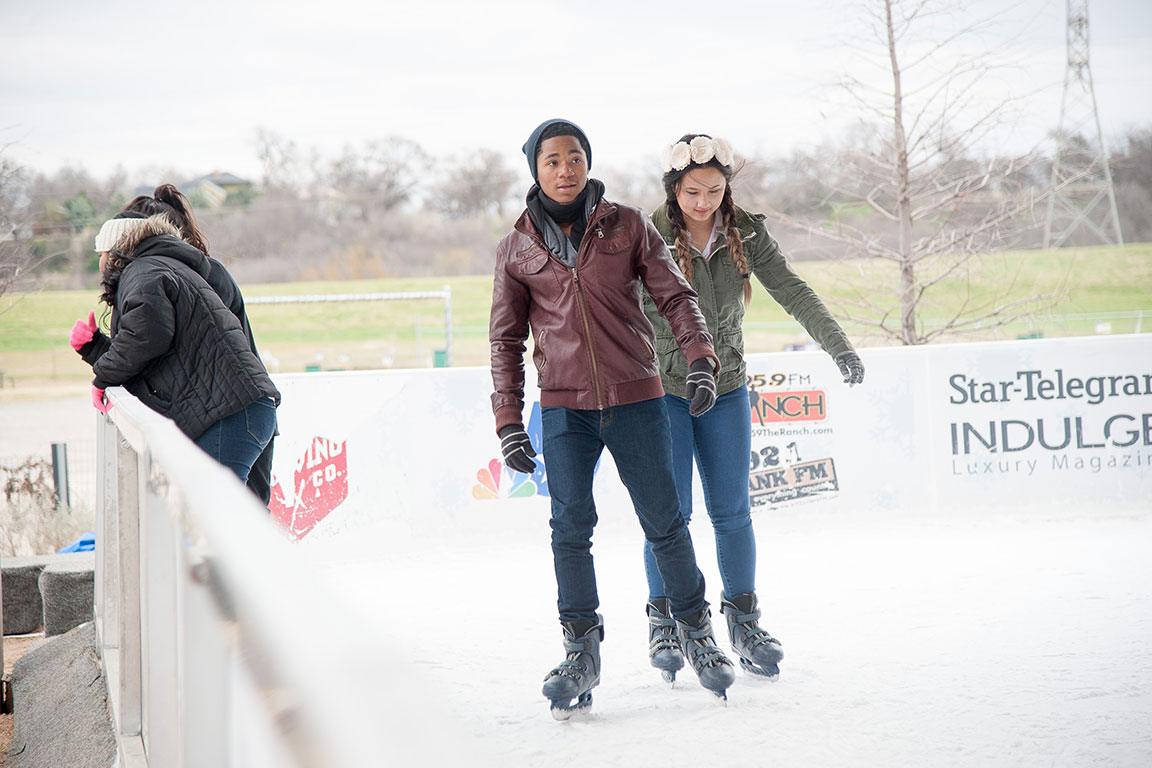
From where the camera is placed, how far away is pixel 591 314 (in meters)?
2.62

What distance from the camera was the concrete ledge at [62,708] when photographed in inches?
99.0

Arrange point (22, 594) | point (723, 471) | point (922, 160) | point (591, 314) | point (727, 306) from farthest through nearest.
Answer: point (922, 160) → point (22, 594) → point (727, 306) → point (723, 471) → point (591, 314)

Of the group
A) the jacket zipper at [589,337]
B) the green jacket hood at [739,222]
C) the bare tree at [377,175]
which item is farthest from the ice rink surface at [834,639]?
the bare tree at [377,175]

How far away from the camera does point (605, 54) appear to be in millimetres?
21828

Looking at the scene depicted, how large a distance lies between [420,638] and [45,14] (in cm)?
1889

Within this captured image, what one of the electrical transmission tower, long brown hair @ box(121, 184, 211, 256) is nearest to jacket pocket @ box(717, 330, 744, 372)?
long brown hair @ box(121, 184, 211, 256)

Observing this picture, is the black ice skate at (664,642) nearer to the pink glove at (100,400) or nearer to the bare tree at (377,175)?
the pink glove at (100,400)

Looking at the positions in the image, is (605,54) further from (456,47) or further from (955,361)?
(955,361)

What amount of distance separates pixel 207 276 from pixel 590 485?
1126 mm

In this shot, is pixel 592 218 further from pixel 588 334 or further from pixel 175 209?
pixel 175 209

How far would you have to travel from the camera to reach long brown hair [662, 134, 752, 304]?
306cm

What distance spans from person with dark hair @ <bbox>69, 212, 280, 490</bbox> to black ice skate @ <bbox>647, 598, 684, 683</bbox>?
3.49 feet

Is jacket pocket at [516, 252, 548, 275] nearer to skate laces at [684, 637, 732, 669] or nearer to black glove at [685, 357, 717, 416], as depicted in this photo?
black glove at [685, 357, 717, 416]

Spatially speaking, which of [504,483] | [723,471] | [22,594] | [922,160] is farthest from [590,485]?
[922,160]
